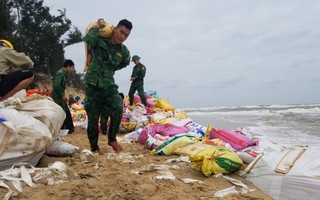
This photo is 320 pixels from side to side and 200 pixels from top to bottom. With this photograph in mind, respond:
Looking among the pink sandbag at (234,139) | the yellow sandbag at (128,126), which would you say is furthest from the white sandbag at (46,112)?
the yellow sandbag at (128,126)

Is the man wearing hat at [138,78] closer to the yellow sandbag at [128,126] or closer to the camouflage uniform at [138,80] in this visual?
the camouflage uniform at [138,80]

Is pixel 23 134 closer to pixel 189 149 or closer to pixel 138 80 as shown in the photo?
pixel 189 149

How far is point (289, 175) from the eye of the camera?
92.4 inches

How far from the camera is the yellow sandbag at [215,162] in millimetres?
2791

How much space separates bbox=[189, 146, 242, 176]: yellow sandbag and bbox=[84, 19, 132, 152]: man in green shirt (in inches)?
49.1

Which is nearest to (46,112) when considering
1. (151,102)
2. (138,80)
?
(138,80)

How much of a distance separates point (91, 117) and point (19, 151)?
50.8 inches

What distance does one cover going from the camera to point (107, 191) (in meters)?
1.96

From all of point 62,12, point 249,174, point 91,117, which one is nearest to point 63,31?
point 62,12

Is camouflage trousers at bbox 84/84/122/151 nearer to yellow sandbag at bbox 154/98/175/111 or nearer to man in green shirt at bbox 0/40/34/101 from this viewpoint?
man in green shirt at bbox 0/40/34/101

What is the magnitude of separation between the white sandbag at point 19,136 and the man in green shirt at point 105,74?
3.21 ft

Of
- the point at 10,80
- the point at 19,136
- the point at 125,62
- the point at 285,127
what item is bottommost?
the point at 285,127

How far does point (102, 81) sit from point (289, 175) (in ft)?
7.32

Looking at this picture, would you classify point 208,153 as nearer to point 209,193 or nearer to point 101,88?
point 209,193
